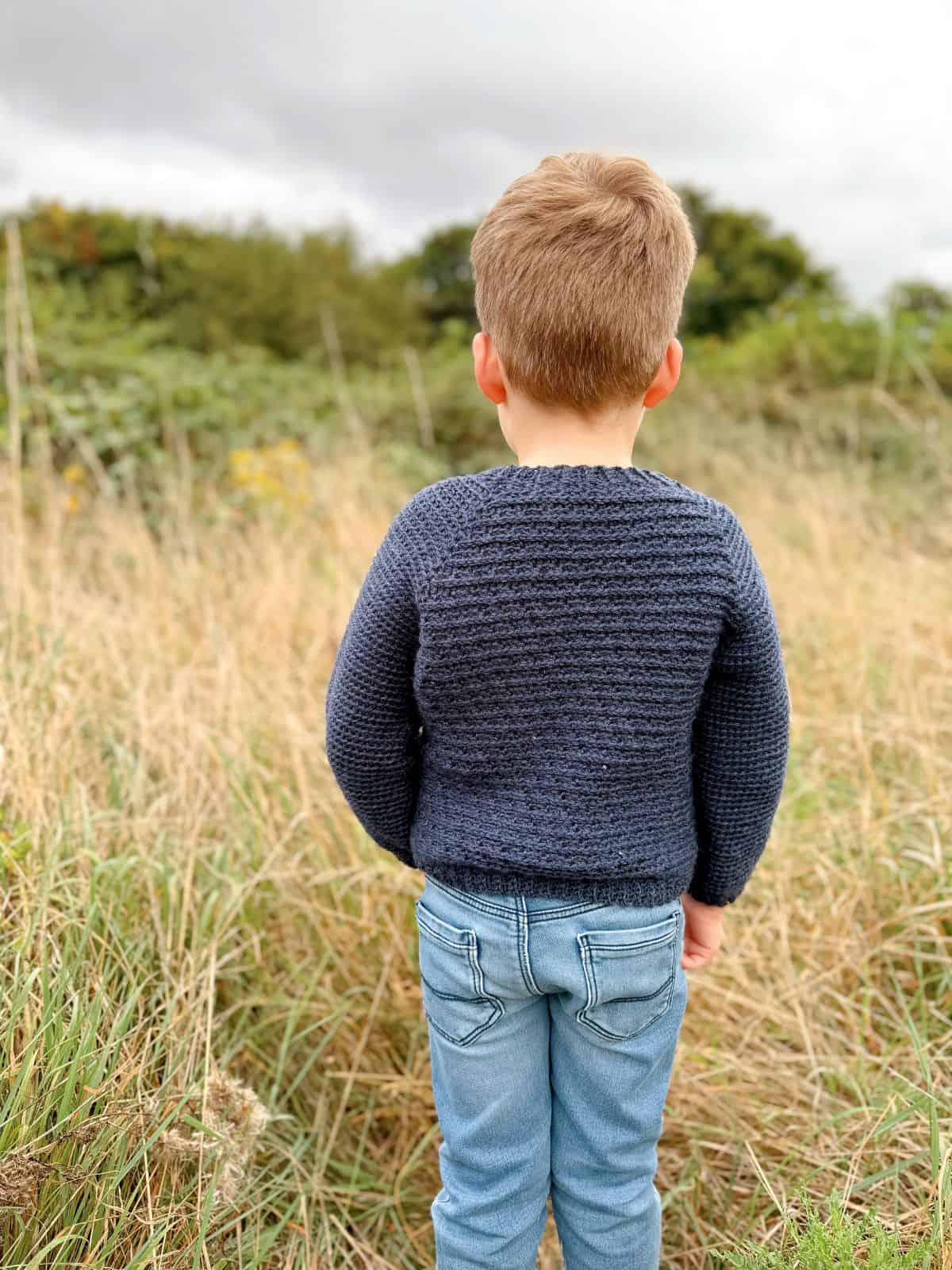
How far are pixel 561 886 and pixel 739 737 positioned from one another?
1.01ft

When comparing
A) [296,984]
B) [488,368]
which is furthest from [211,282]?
[488,368]

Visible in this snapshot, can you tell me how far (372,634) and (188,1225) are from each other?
A: 0.94 m

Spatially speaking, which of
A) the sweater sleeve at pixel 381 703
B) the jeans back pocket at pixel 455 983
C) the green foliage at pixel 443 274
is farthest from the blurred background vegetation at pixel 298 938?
the green foliage at pixel 443 274

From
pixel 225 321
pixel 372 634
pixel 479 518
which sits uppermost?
pixel 225 321

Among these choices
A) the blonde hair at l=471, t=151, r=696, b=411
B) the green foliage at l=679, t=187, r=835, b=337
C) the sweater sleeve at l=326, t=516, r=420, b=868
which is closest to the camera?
the blonde hair at l=471, t=151, r=696, b=411

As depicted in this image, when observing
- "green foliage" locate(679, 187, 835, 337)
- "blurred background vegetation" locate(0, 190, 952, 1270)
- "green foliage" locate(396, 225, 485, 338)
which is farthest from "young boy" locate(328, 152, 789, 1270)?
"green foliage" locate(679, 187, 835, 337)

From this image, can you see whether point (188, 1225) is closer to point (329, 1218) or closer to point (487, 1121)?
point (329, 1218)

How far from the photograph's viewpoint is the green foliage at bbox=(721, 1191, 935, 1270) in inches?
48.6

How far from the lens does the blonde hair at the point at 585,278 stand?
1.13m

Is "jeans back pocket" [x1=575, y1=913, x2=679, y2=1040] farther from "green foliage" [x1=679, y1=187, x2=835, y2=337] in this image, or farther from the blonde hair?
"green foliage" [x1=679, y1=187, x2=835, y2=337]

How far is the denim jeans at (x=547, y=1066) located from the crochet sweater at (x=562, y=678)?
5 cm

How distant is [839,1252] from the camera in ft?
4.09

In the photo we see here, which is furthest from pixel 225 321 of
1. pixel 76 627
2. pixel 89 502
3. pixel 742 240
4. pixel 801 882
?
pixel 742 240

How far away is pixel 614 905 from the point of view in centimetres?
126
